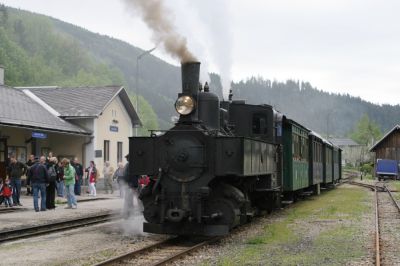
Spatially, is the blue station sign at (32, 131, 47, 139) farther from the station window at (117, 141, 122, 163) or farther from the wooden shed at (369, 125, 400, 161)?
the wooden shed at (369, 125, 400, 161)

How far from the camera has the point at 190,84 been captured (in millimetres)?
9875

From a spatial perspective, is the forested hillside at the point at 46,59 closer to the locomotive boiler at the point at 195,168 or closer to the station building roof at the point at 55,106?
the station building roof at the point at 55,106

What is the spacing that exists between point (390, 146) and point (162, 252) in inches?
2209

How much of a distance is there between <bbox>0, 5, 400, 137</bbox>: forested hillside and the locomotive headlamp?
5656 centimetres

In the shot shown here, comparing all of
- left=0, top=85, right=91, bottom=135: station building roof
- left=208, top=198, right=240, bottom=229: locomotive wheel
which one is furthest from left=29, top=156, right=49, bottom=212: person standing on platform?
left=208, top=198, right=240, bottom=229: locomotive wheel

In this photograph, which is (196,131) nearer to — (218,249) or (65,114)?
(218,249)

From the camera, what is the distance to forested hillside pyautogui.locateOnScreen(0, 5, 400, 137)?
80438 mm

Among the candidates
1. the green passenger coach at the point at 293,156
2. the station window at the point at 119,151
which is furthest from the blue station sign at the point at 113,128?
the green passenger coach at the point at 293,156

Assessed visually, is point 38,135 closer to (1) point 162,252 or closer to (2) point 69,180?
(2) point 69,180

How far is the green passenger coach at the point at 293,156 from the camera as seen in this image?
14633mm

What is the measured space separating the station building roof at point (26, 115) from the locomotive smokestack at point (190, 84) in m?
12.3

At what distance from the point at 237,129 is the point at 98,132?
18.3 meters

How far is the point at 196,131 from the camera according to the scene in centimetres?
967

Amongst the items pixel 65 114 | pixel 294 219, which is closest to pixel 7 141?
pixel 65 114
